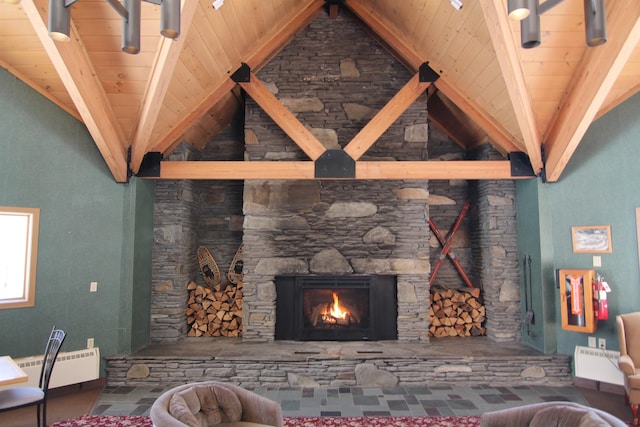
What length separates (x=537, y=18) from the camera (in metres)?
1.67

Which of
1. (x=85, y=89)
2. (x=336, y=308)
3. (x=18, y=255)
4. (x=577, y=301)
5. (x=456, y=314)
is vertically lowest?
(x=456, y=314)

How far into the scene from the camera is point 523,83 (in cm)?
402

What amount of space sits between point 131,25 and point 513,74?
3.44 meters

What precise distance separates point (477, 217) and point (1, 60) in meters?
6.06

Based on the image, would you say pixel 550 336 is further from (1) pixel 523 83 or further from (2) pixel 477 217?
(1) pixel 523 83

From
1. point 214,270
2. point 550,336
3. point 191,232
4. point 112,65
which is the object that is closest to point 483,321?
point 550,336

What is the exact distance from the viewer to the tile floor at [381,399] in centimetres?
391

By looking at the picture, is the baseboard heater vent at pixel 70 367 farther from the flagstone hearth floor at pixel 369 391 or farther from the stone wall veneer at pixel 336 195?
the stone wall veneer at pixel 336 195

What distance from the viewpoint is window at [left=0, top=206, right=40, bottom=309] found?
4.09 meters

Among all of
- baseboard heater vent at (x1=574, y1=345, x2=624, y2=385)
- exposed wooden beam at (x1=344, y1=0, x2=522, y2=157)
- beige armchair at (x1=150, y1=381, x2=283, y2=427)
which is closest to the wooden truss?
exposed wooden beam at (x1=344, y1=0, x2=522, y2=157)

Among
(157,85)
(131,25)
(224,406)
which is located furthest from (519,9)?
(157,85)

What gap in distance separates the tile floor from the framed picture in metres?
1.60

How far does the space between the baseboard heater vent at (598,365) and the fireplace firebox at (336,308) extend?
2107mm

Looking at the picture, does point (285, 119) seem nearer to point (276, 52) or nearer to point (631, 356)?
point (276, 52)
